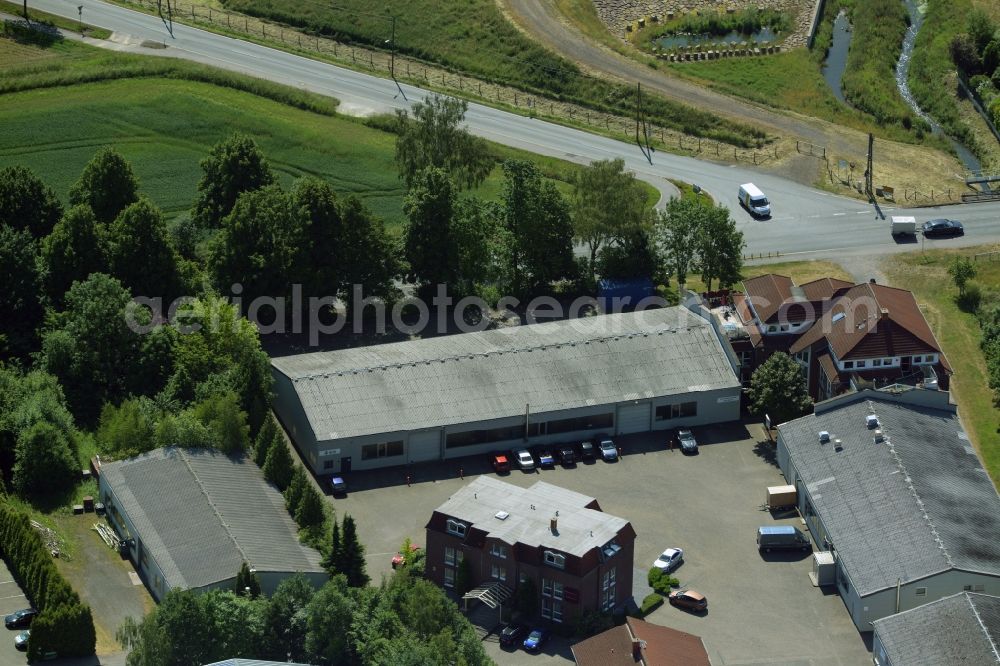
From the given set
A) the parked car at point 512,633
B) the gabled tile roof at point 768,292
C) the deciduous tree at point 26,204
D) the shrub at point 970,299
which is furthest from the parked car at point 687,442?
the deciduous tree at point 26,204

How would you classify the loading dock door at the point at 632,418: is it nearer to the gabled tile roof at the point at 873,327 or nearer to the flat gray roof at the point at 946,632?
the gabled tile roof at the point at 873,327

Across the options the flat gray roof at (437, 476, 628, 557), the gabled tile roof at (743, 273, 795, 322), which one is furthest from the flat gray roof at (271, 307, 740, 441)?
the flat gray roof at (437, 476, 628, 557)

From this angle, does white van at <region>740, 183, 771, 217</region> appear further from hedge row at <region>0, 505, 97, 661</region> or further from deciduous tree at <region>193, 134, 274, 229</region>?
hedge row at <region>0, 505, 97, 661</region>

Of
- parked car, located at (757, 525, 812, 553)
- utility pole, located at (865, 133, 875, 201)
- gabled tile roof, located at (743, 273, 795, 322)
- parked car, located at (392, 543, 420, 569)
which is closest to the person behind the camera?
parked car, located at (392, 543, 420, 569)

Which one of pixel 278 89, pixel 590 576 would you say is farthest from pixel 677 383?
pixel 278 89

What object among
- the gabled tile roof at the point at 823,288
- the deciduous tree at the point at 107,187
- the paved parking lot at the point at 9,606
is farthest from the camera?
the deciduous tree at the point at 107,187

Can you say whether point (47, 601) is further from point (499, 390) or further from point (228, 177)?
point (228, 177)
